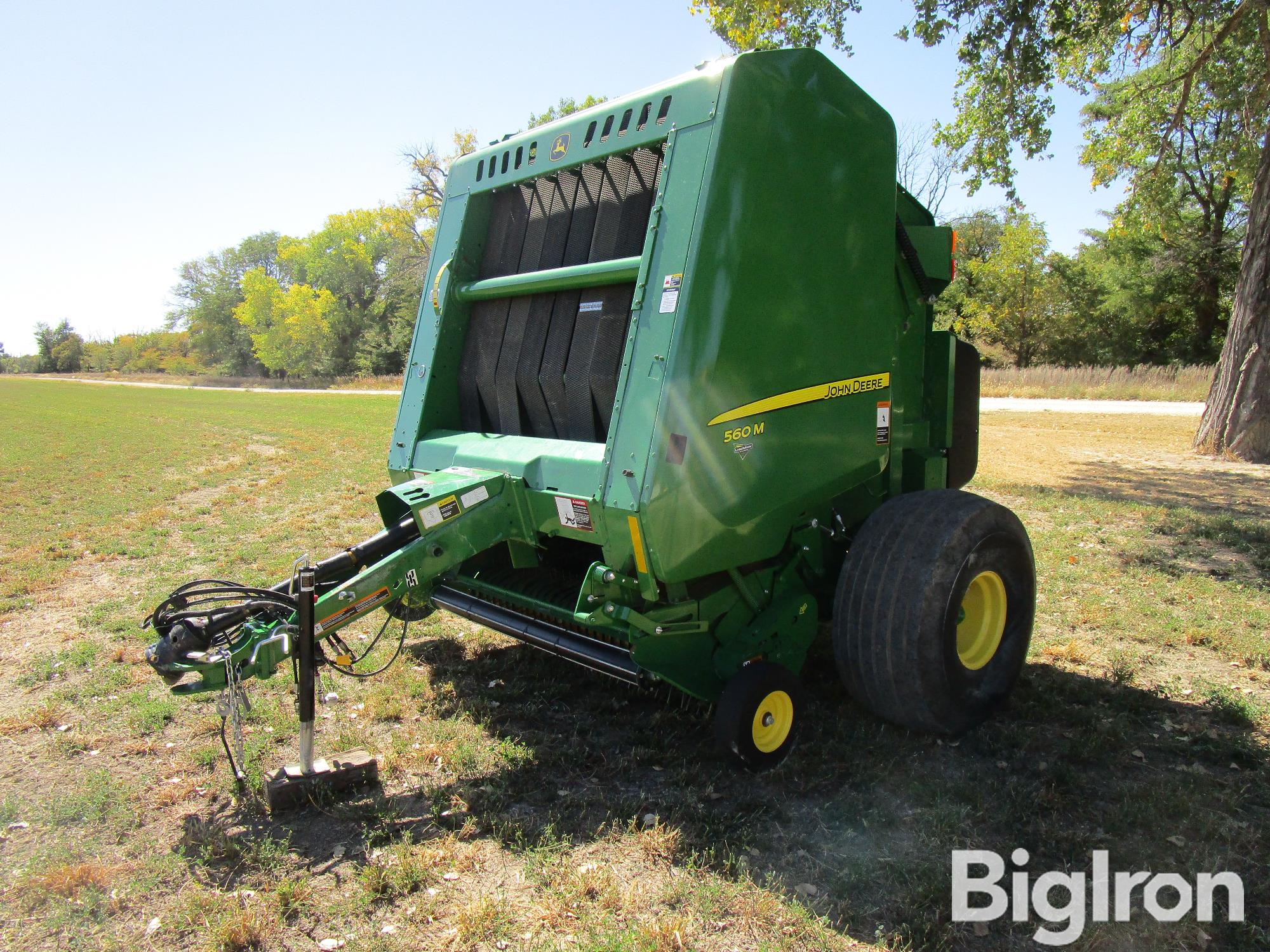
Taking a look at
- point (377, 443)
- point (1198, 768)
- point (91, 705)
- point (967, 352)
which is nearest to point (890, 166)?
point (967, 352)

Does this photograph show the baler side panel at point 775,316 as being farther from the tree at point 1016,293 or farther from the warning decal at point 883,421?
the tree at point 1016,293

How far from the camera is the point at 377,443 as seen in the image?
17516mm

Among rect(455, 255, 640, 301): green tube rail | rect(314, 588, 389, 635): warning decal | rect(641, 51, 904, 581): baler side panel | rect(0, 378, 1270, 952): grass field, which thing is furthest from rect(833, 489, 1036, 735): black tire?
rect(314, 588, 389, 635): warning decal

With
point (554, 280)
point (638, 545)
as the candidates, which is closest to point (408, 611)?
point (554, 280)

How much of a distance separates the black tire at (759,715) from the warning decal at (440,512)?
1438 mm

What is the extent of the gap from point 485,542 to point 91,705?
261cm

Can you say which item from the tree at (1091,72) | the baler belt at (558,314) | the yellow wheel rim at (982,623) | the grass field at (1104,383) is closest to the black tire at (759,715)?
the yellow wheel rim at (982,623)

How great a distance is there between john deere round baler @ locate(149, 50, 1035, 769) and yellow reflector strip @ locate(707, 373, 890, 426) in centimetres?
2

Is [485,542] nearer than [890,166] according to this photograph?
Yes

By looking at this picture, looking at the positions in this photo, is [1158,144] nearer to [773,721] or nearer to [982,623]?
[982,623]

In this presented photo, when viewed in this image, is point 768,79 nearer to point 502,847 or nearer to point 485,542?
point 485,542

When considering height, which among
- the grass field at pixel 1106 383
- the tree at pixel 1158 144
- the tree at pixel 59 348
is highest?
the tree at pixel 1158 144

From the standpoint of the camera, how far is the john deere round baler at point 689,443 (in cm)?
342
